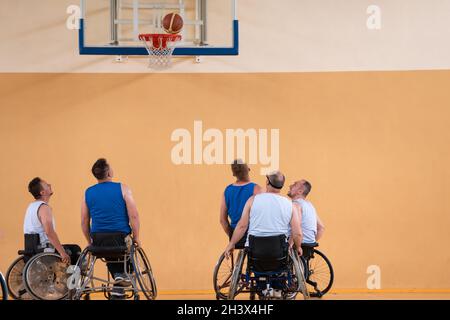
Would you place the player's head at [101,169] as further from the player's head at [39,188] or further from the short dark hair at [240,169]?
the short dark hair at [240,169]

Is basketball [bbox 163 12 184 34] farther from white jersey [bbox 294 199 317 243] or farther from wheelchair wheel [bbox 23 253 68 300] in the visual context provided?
wheelchair wheel [bbox 23 253 68 300]

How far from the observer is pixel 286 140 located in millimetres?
8930

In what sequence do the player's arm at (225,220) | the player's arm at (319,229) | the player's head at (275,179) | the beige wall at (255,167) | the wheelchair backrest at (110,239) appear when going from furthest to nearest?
the beige wall at (255,167) < the player's arm at (319,229) < the player's arm at (225,220) < the wheelchair backrest at (110,239) < the player's head at (275,179)

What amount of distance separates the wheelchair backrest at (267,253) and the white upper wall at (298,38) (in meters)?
2.95

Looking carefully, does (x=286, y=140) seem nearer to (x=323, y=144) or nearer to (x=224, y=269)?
(x=323, y=144)

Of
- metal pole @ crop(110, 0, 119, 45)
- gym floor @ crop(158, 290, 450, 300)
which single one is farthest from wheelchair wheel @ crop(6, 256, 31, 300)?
metal pole @ crop(110, 0, 119, 45)

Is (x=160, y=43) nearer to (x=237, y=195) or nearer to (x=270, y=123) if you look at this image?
(x=270, y=123)

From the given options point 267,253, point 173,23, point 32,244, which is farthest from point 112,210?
point 173,23

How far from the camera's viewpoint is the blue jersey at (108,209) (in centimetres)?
666

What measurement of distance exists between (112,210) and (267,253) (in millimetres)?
1274

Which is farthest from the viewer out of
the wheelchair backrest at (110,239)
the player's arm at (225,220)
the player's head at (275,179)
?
the player's arm at (225,220)

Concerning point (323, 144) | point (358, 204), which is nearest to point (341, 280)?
point (358, 204)

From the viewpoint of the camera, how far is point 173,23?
796 cm

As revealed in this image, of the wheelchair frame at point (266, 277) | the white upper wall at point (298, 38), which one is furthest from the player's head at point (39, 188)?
the white upper wall at point (298, 38)
